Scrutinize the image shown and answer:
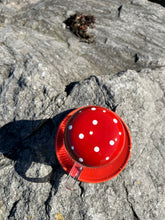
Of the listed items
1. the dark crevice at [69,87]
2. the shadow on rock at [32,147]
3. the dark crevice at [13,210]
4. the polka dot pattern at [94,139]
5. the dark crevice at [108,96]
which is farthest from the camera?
the dark crevice at [69,87]

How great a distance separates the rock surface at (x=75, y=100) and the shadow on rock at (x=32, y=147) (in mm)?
21

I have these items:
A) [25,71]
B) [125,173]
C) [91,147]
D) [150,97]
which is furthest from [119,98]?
[25,71]

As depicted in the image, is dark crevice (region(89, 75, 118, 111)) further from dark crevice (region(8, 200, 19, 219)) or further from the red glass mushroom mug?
dark crevice (region(8, 200, 19, 219))

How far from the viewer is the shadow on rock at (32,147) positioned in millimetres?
3883

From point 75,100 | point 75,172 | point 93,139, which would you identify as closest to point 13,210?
point 75,172

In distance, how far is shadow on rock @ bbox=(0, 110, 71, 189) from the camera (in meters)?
3.88

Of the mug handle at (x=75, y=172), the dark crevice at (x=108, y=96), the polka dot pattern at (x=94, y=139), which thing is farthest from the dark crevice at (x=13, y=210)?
the dark crevice at (x=108, y=96)

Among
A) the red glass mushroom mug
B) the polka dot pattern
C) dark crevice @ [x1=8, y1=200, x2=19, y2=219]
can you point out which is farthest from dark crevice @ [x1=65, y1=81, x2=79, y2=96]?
dark crevice @ [x1=8, y1=200, x2=19, y2=219]

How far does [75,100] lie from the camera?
→ 14.6 ft

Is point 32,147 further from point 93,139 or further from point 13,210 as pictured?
point 93,139

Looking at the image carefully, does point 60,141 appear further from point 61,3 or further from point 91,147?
point 61,3

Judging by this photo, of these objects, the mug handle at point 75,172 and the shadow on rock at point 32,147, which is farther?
the shadow on rock at point 32,147

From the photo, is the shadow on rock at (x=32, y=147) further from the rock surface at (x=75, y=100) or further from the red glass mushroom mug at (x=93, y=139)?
the red glass mushroom mug at (x=93, y=139)

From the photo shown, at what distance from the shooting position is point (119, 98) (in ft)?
14.5
